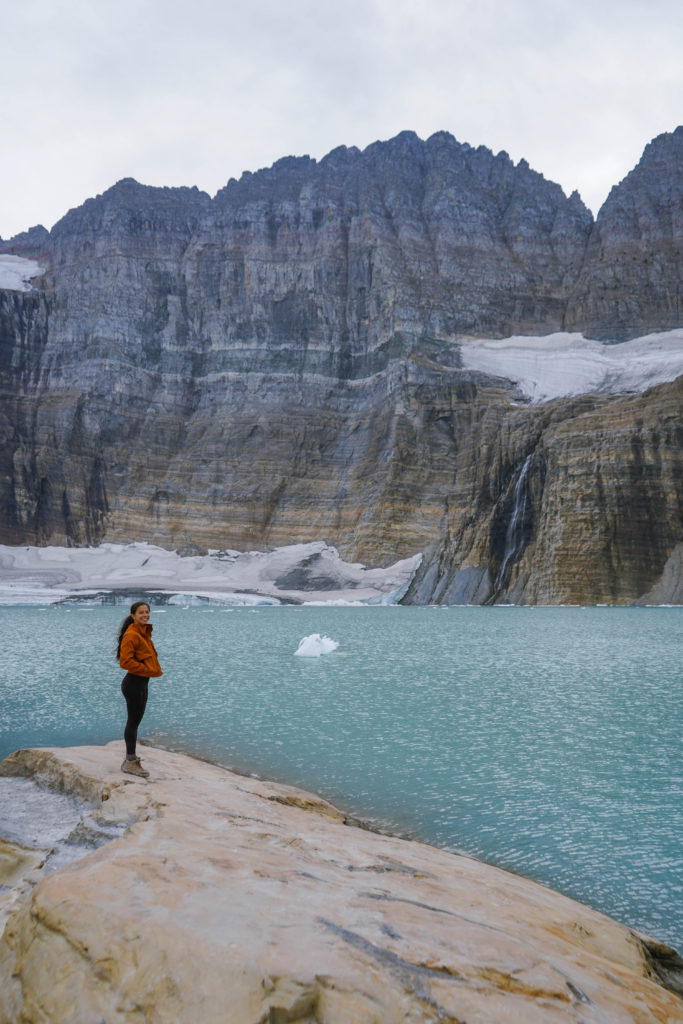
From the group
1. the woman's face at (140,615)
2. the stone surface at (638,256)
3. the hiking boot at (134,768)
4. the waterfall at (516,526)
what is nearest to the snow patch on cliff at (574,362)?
the stone surface at (638,256)

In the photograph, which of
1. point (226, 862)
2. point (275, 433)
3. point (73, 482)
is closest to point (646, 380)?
point (275, 433)

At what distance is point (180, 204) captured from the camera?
102 m

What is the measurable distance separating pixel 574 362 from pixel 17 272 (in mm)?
81720

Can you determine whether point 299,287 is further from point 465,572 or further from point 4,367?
point 465,572

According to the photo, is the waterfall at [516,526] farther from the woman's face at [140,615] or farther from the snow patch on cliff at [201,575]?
the woman's face at [140,615]

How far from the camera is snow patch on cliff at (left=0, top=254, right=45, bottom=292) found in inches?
3912

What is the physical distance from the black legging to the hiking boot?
73 mm

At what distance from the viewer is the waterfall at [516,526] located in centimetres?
5850

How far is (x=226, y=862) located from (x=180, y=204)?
11265cm

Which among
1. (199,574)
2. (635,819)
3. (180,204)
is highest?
(180,204)

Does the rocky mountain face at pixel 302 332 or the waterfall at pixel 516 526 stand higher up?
the rocky mountain face at pixel 302 332

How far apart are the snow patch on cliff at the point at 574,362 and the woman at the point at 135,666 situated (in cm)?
7241

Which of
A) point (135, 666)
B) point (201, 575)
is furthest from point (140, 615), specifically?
point (201, 575)

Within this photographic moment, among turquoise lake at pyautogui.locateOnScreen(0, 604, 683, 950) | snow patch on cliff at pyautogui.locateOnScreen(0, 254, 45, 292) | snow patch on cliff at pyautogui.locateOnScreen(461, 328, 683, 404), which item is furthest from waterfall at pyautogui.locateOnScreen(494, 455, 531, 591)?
snow patch on cliff at pyautogui.locateOnScreen(0, 254, 45, 292)
